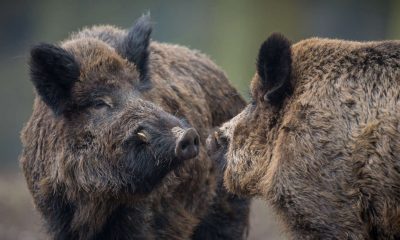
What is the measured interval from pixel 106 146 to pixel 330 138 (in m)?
2.04

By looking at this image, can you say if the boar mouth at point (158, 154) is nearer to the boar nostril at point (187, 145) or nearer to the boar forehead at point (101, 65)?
the boar nostril at point (187, 145)

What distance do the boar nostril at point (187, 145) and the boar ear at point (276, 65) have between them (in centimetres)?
67

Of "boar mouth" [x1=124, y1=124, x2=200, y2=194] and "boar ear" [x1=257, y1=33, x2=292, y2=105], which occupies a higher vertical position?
"boar ear" [x1=257, y1=33, x2=292, y2=105]

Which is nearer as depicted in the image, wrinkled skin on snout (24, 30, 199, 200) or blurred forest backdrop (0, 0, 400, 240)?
wrinkled skin on snout (24, 30, 199, 200)

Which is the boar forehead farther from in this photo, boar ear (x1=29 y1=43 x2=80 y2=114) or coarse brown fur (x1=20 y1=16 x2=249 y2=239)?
boar ear (x1=29 y1=43 x2=80 y2=114)

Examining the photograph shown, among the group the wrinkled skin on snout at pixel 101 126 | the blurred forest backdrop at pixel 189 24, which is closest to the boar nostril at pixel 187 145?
the wrinkled skin on snout at pixel 101 126

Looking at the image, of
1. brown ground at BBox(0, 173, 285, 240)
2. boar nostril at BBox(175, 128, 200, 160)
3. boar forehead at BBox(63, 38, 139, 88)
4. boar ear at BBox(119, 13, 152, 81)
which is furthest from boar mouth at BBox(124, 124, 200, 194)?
brown ground at BBox(0, 173, 285, 240)

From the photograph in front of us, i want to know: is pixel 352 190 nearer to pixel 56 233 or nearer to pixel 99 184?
pixel 99 184

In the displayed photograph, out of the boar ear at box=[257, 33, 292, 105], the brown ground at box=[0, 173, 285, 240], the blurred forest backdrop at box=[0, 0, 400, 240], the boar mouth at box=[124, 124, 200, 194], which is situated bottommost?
the brown ground at box=[0, 173, 285, 240]

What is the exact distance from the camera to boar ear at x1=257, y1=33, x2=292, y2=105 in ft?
20.5

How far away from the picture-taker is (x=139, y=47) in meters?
7.69

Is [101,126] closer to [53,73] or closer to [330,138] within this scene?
[53,73]

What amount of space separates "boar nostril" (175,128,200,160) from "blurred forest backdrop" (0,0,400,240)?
10328 mm

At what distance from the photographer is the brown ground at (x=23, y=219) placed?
11734 mm
